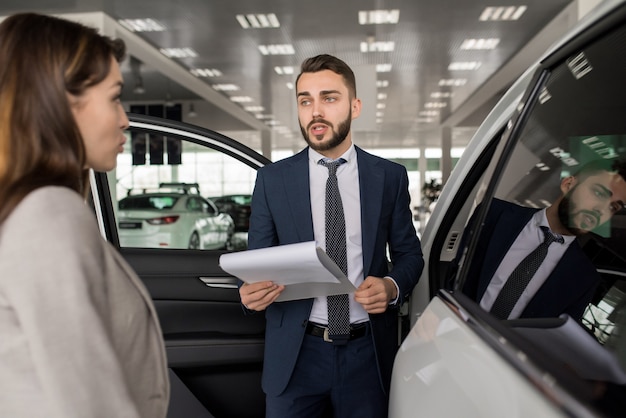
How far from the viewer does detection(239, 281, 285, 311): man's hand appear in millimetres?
1683

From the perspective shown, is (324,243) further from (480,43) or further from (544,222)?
(480,43)

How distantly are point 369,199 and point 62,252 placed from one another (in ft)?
3.66

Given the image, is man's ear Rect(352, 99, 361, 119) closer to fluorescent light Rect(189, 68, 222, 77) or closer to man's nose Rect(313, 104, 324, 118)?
man's nose Rect(313, 104, 324, 118)

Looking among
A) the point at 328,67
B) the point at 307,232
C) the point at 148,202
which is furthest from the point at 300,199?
the point at 148,202

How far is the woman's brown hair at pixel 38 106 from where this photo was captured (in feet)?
2.99

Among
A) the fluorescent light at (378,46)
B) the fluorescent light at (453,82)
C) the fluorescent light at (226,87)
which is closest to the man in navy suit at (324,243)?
the fluorescent light at (378,46)

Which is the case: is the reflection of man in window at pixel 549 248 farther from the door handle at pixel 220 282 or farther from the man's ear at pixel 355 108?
the door handle at pixel 220 282

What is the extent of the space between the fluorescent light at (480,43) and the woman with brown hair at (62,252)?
11805mm

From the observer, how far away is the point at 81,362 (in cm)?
86

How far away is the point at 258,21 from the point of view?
10.5 meters

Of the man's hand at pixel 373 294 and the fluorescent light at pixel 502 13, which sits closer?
the man's hand at pixel 373 294

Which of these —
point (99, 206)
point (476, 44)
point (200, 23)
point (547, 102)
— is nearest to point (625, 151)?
point (547, 102)

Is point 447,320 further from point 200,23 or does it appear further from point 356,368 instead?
point 200,23

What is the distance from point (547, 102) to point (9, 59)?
1.10m
